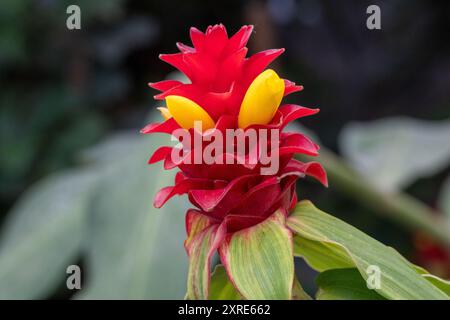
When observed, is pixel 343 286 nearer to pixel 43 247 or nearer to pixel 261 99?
pixel 261 99

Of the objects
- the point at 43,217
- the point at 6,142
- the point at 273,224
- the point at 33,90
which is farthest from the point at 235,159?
the point at 33,90

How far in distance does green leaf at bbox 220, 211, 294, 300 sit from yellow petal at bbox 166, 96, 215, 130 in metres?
0.06

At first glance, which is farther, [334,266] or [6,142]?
[6,142]

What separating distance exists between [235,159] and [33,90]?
146 centimetres

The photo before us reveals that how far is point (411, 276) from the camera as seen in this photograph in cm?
33

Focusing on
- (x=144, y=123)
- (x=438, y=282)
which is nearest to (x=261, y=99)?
(x=438, y=282)

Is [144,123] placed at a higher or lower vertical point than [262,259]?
higher

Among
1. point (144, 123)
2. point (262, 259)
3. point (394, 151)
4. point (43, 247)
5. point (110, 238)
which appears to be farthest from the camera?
point (144, 123)

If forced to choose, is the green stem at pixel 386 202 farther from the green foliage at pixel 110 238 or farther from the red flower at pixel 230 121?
the red flower at pixel 230 121

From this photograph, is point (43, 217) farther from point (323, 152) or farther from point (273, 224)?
point (273, 224)

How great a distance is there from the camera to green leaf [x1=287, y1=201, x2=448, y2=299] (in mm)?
322

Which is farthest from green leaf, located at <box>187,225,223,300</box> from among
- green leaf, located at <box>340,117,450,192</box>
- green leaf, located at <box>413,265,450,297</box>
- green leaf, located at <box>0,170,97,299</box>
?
green leaf, located at <box>340,117,450,192</box>

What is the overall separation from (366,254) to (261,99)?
0.09 m

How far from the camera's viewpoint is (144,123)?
1.69 m
